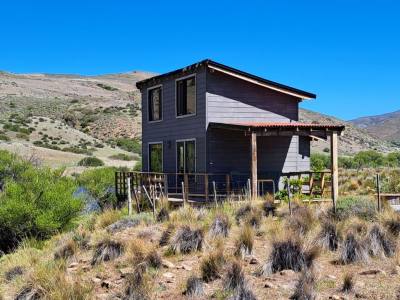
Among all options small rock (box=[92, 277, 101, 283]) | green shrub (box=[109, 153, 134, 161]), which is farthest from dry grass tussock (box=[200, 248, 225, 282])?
green shrub (box=[109, 153, 134, 161])

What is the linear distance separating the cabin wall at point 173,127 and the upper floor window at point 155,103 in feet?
0.90

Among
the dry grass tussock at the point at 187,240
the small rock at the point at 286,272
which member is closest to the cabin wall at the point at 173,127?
the dry grass tussock at the point at 187,240

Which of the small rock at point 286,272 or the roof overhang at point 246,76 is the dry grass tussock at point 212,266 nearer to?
the small rock at point 286,272

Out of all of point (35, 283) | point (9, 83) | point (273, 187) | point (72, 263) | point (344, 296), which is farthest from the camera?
point (9, 83)

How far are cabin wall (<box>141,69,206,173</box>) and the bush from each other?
4929 mm

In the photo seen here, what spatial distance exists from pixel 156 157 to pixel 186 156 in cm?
297

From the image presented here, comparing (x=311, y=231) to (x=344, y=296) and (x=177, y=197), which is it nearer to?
(x=344, y=296)

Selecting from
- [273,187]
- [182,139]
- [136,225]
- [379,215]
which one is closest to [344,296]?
[379,215]

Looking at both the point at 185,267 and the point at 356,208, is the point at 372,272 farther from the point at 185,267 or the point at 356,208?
the point at 356,208

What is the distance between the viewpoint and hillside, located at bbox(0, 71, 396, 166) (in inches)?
2066

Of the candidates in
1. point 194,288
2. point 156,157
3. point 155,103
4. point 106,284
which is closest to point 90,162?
point 156,157

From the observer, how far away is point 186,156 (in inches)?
781

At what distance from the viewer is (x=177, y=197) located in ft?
61.9

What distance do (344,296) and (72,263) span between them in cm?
600
